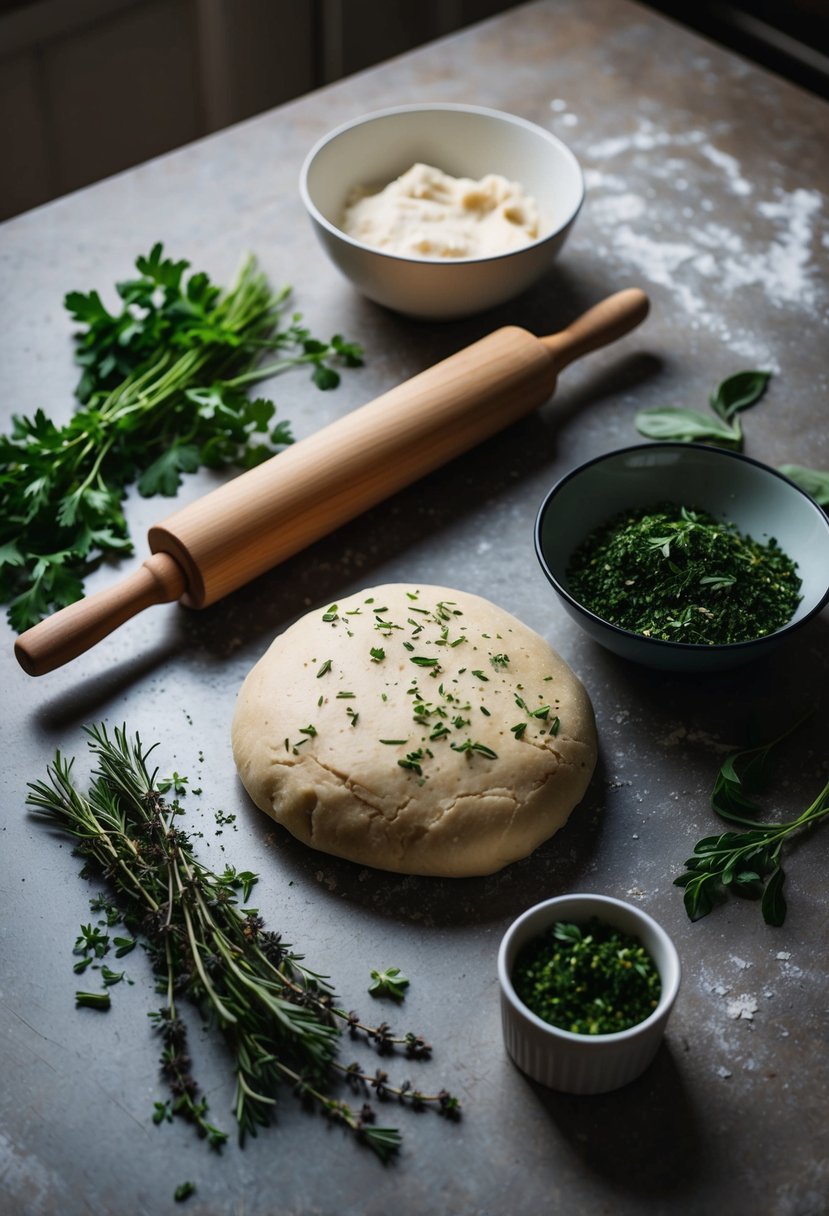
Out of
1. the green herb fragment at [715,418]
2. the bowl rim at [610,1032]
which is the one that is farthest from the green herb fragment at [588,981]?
the green herb fragment at [715,418]

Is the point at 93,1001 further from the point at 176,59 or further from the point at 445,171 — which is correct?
the point at 176,59

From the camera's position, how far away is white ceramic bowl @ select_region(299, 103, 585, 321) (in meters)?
1.86

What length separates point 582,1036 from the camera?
3.52 ft

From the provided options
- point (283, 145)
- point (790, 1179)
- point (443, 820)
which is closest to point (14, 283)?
point (283, 145)

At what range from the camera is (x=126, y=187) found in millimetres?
2277

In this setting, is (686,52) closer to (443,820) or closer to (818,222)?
(818,222)

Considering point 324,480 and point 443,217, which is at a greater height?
point 443,217

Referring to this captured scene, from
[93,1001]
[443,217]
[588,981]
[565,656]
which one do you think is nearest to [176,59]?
[443,217]

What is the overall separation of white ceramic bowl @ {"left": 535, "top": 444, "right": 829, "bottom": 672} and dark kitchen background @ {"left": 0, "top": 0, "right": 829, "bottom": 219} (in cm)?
172

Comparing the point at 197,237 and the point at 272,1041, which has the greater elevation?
the point at 197,237

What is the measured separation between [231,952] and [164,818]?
197mm

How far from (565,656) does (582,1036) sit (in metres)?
0.59

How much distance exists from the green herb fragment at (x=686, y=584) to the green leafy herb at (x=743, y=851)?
0.17 meters

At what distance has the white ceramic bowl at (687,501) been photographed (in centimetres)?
153
